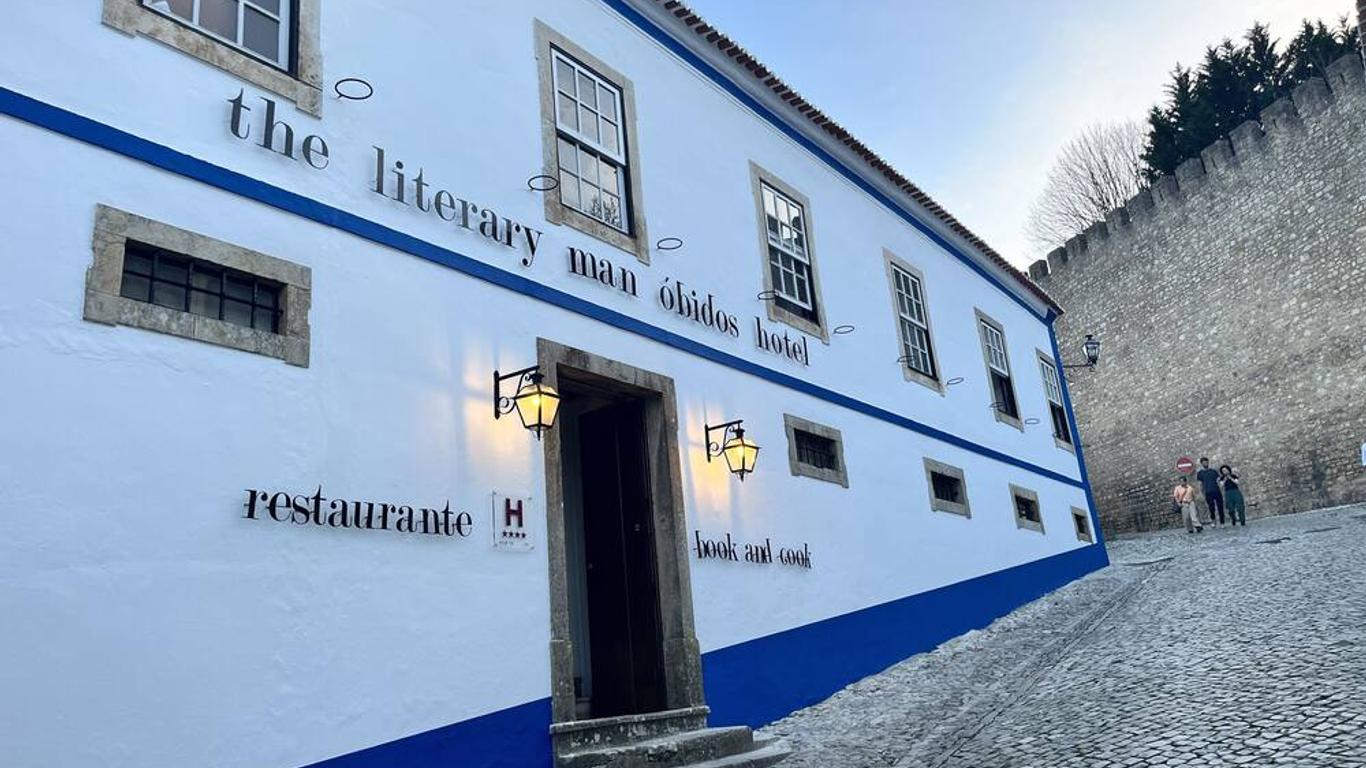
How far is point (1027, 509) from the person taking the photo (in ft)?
39.5

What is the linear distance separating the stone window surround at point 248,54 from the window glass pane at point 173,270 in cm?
104

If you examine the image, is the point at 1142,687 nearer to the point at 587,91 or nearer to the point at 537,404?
the point at 537,404

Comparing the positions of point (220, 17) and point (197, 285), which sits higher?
point (220, 17)

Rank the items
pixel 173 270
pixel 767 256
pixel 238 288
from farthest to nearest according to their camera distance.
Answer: pixel 767 256, pixel 238 288, pixel 173 270

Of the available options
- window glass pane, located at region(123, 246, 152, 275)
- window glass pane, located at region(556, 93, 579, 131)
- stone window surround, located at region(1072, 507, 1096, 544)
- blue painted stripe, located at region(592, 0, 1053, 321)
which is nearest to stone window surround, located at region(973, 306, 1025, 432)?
blue painted stripe, located at region(592, 0, 1053, 321)

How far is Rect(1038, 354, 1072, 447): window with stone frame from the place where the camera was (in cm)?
1412

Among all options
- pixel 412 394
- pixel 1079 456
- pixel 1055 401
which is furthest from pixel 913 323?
pixel 412 394

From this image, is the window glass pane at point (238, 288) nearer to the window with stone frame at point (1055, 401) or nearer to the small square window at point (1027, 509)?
the small square window at point (1027, 509)

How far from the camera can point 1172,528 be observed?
2002 cm

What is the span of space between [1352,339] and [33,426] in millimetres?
20210

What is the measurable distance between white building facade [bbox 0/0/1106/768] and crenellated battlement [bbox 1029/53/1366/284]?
14.5m

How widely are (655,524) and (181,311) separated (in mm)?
3232

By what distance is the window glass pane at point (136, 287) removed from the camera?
3984 millimetres

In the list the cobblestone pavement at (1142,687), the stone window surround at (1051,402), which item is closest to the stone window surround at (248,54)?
the cobblestone pavement at (1142,687)
